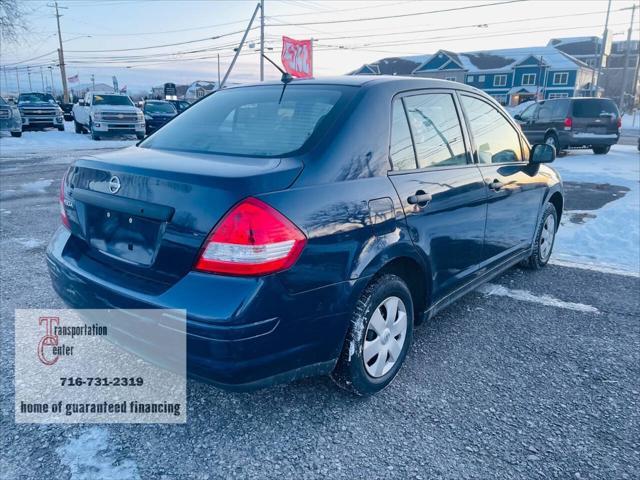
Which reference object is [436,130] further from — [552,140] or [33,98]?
[33,98]

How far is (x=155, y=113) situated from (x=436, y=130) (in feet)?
78.2

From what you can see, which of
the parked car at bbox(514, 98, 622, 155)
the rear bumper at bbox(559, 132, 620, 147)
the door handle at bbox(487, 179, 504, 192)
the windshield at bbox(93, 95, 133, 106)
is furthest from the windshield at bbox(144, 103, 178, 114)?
the door handle at bbox(487, 179, 504, 192)

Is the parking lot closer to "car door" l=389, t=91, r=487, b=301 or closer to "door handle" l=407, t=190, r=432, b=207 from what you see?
"car door" l=389, t=91, r=487, b=301

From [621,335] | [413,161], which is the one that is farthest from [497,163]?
[621,335]

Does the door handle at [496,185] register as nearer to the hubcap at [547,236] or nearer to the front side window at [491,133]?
the front side window at [491,133]

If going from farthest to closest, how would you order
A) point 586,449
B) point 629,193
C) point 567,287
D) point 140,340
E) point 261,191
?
point 629,193 < point 567,287 < point 586,449 < point 140,340 < point 261,191

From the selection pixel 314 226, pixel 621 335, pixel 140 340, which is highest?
pixel 314 226

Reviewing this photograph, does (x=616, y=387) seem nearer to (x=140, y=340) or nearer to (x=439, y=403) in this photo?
(x=439, y=403)

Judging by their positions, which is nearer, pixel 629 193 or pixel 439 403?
pixel 439 403

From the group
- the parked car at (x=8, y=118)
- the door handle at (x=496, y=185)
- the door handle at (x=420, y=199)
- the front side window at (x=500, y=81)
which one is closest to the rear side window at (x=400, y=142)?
the door handle at (x=420, y=199)

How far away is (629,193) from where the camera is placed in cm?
916

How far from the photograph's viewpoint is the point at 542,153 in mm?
4156

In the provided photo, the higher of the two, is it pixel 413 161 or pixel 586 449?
pixel 413 161

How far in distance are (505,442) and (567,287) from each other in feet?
8.65
